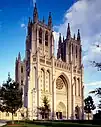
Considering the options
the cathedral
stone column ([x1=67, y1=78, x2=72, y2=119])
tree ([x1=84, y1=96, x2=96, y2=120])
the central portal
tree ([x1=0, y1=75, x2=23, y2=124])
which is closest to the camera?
tree ([x1=0, y1=75, x2=23, y2=124])

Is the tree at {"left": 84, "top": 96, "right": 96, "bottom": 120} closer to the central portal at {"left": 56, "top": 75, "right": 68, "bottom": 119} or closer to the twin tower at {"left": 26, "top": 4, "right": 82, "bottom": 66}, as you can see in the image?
the central portal at {"left": 56, "top": 75, "right": 68, "bottom": 119}

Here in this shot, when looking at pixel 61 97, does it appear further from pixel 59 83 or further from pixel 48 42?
pixel 48 42

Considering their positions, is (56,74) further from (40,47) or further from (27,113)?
(27,113)

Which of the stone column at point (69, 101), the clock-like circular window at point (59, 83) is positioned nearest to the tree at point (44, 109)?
the clock-like circular window at point (59, 83)

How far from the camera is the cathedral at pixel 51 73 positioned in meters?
96.2

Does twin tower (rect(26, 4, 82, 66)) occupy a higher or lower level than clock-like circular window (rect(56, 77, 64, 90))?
higher

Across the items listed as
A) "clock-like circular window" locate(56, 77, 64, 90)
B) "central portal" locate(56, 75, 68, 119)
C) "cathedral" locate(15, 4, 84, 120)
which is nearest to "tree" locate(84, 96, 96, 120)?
"cathedral" locate(15, 4, 84, 120)

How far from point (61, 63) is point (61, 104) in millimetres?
17541

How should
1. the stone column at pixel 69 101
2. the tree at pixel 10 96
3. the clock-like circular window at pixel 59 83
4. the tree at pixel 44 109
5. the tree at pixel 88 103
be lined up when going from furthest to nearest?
the clock-like circular window at pixel 59 83 → the stone column at pixel 69 101 → the tree at pixel 88 103 → the tree at pixel 44 109 → the tree at pixel 10 96

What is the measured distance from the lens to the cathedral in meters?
96.2

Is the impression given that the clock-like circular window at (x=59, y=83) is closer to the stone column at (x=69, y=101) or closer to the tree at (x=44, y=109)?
the stone column at (x=69, y=101)

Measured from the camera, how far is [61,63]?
11138 cm

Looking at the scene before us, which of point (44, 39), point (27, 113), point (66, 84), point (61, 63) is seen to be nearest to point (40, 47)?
point (44, 39)

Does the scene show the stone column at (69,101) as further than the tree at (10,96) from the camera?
Yes
